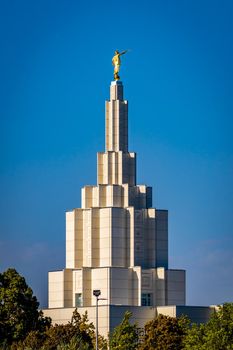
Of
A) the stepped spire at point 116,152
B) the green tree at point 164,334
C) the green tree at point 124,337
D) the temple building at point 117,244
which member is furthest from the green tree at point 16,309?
the stepped spire at point 116,152

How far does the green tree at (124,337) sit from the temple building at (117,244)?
1330 centimetres

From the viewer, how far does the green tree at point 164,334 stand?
121 meters

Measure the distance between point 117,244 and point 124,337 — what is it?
20.0 m

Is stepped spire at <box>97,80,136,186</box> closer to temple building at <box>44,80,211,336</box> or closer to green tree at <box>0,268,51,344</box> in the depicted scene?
temple building at <box>44,80,211,336</box>

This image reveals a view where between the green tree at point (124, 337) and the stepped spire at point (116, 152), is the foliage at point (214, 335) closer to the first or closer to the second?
the green tree at point (124, 337)

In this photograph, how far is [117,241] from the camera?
456 ft

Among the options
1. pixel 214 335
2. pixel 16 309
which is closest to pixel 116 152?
pixel 16 309

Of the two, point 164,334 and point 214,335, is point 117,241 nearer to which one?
point 164,334

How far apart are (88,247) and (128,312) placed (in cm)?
1488

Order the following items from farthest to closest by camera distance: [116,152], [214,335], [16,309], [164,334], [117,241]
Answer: [116,152], [117,241], [16,309], [164,334], [214,335]

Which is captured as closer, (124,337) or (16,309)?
(124,337)

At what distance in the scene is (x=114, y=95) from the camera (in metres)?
142

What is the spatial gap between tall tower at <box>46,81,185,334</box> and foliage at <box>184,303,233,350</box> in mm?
20552

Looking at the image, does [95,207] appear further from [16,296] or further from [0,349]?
[0,349]
